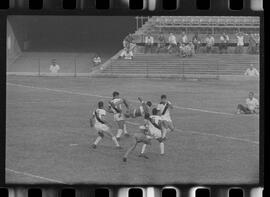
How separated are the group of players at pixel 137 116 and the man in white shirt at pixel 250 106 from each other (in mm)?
808

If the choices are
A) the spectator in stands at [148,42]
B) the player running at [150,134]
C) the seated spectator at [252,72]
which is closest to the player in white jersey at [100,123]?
the player running at [150,134]

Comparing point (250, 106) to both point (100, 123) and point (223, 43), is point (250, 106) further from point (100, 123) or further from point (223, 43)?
point (100, 123)

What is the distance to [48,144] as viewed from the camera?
2141cm

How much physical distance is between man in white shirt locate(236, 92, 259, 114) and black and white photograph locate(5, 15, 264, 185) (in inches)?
0.4

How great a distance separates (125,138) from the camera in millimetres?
21484

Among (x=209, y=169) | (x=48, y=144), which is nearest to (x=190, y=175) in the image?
(x=209, y=169)

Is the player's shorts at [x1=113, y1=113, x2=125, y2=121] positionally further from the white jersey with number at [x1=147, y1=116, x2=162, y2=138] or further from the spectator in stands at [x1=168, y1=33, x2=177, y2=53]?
the spectator in stands at [x1=168, y1=33, x2=177, y2=53]

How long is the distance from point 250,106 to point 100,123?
1.69 metres

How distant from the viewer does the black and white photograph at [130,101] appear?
21.4 m

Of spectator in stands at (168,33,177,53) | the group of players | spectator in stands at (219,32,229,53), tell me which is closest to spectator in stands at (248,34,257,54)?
spectator in stands at (219,32,229,53)

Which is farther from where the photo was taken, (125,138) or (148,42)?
(148,42)

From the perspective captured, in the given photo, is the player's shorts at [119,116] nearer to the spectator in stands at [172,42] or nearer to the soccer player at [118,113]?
the soccer player at [118,113]

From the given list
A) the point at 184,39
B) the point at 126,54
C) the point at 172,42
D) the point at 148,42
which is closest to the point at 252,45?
the point at 184,39

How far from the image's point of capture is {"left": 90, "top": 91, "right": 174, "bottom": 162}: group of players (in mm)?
21453
